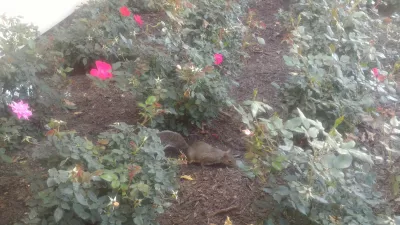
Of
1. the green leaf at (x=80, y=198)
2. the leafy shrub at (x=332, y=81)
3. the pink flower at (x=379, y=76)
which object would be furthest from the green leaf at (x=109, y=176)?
the pink flower at (x=379, y=76)

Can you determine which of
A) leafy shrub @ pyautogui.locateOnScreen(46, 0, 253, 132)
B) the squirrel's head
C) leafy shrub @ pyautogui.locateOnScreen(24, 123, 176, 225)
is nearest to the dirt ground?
the squirrel's head

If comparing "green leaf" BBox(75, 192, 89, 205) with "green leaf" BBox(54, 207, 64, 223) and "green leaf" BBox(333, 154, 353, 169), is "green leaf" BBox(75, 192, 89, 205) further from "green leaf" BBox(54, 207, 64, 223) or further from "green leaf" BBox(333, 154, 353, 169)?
"green leaf" BBox(333, 154, 353, 169)

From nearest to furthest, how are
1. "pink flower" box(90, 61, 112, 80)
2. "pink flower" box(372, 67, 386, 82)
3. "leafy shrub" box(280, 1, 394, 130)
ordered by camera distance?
"pink flower" box(90, 61, 112, 80) → "leafy shrub" box(280, 1, 394, 130) → "pink flower" box(372, 67, 386, 82)

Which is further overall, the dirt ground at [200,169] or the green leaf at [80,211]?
the dirt ground at [200,169]

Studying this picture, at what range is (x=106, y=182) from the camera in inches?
81.9

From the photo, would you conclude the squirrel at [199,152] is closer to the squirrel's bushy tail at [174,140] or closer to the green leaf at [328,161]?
the squirrel's bushy tail at [174,140]

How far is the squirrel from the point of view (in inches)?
115

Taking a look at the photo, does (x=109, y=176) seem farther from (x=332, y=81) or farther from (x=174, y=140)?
(x=332, y=81)

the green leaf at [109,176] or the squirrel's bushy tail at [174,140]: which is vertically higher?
the green leaf at [109,176]

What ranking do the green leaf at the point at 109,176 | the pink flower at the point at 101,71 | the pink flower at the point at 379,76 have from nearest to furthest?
the green leaf at the point at 109,176
the pink flower at the point at 101,71
the pink flower at the point at 379,76

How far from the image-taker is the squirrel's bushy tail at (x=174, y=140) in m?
2.92

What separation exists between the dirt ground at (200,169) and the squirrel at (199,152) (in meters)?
0.06

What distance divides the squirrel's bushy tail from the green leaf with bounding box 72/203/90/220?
106 centimetres

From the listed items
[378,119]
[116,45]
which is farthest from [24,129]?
[378,119]
